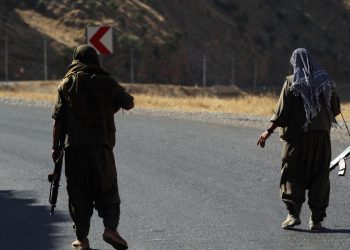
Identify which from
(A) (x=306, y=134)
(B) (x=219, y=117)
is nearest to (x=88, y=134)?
(A) (x=306, y=134)

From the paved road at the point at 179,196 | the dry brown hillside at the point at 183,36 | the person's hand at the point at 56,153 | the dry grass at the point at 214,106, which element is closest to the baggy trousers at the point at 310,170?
the paved road at the point at 179,196

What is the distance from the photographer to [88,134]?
22.7ft

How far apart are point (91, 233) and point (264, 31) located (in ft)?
200

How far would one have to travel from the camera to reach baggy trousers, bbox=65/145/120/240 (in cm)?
696

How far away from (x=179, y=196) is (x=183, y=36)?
1905 inches

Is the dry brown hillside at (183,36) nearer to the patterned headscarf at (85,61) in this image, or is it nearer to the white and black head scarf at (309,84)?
the white and black head scarf at (309,84)

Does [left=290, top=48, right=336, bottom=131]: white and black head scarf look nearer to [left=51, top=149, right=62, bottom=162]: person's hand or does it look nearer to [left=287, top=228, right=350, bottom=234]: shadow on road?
[left=287, top=228, right=350, bottom=234]: shadow on road

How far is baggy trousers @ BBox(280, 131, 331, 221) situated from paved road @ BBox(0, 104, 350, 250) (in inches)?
10.4

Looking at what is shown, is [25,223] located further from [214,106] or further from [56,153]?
[214,106]

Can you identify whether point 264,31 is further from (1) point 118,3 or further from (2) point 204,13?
(1) point 118,3

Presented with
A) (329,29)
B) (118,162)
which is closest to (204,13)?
(329,29)

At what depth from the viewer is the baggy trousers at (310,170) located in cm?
811

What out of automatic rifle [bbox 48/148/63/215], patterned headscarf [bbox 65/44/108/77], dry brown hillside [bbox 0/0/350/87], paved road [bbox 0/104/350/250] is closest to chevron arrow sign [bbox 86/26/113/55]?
paved road [bbox 0/104/350/250]

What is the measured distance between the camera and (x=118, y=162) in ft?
43.1
